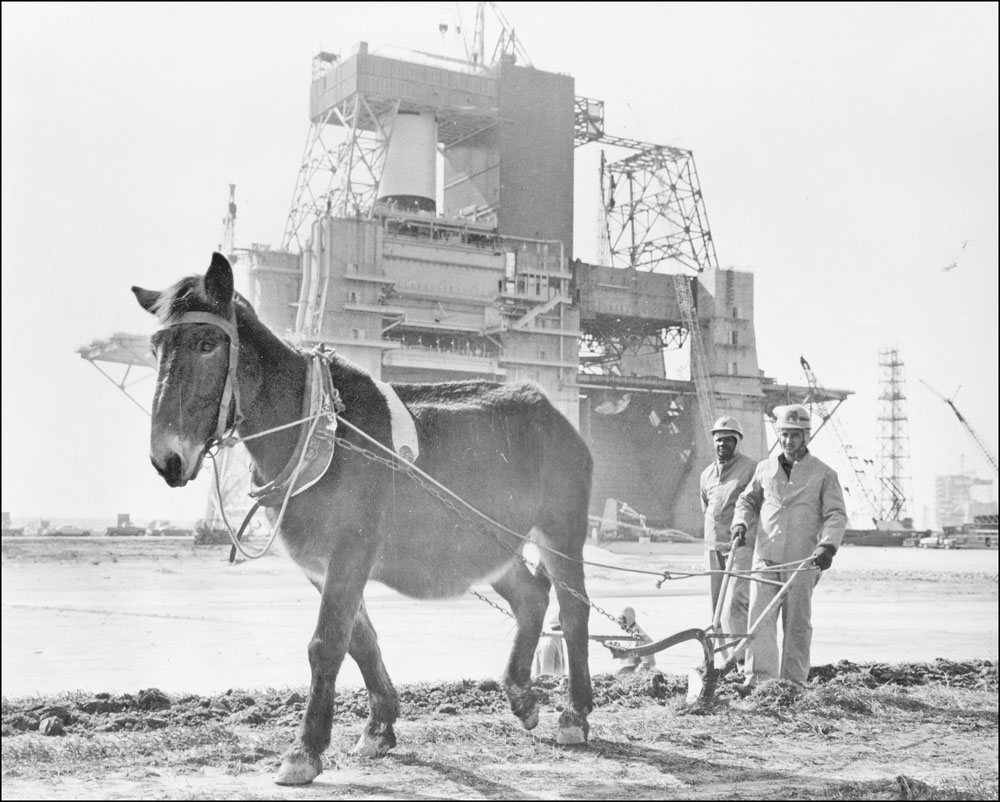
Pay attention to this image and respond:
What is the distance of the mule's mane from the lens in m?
4.48

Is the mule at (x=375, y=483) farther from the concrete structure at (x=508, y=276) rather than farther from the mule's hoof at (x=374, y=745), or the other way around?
the concrete structure at (x=508, y=276)

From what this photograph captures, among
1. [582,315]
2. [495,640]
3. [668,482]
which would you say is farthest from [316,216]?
[495,640]

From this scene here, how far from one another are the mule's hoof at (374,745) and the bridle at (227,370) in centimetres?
173

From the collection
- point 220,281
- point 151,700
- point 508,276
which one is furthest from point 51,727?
point 508,276

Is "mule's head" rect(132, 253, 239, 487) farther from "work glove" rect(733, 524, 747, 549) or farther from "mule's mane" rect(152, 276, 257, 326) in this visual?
"work glove" rect(733, 524, 747, 549)

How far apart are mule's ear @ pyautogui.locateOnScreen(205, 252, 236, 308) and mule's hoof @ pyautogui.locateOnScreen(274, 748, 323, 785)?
1955mm

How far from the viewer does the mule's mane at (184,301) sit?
4.48 metres

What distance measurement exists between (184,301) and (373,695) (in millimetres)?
2191

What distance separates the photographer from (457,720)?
6383mm

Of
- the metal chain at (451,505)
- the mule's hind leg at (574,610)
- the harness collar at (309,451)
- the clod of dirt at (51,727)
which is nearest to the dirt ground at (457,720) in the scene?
the clod of dirt at (51,727)

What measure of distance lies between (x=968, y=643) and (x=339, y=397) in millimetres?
9405

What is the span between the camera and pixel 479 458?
5875 mm

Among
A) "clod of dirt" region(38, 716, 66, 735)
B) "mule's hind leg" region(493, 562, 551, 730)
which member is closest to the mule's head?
"clod of dirt" region(38, 716, 66, 735)

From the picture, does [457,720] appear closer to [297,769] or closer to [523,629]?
[523,629]
